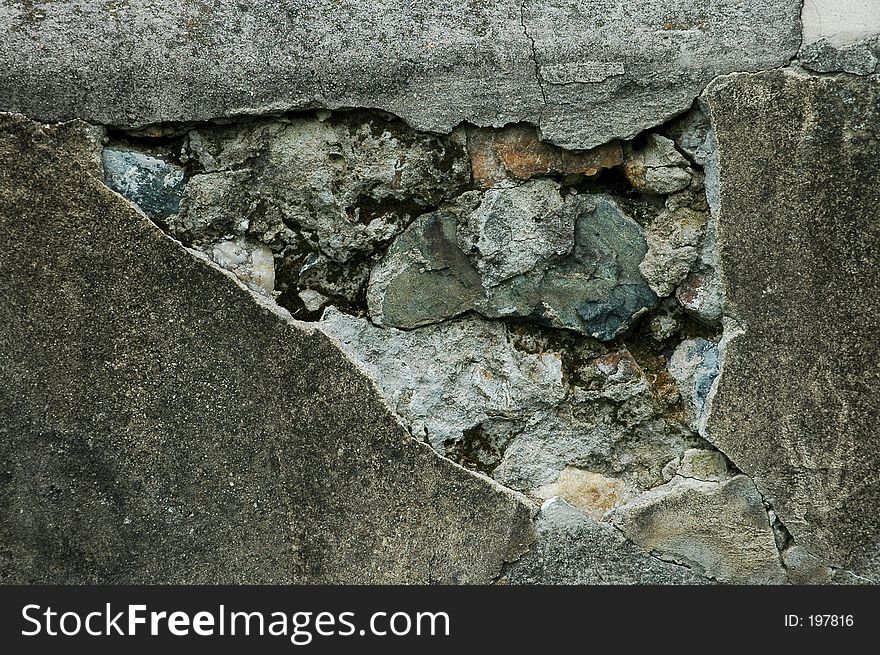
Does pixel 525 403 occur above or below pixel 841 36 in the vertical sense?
below

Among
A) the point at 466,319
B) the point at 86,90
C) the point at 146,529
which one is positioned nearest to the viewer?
the point at 86,90

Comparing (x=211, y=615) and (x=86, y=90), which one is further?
(x=211, y=615)

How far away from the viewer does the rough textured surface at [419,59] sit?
62.7 inches

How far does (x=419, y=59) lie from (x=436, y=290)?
1.67 feet

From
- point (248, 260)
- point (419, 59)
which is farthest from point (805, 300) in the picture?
point (248, 260)

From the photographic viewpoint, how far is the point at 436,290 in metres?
1.80

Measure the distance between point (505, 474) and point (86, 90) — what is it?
1.26 m

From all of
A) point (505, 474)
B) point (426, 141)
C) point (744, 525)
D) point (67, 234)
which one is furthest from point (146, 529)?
point (744, 525)

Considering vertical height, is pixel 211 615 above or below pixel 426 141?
below

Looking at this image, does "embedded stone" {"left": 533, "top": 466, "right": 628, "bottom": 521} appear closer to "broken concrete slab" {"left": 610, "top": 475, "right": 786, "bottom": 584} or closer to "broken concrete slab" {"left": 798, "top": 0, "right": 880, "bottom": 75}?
"broken concrete slab" {"left": 610, "top": 475, "right": 786, "bottom": 584}

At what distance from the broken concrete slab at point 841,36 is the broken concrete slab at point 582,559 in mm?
1135

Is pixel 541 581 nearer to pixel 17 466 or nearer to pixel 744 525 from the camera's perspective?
pixel 744 525

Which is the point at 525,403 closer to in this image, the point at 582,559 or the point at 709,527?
the point at 582,559

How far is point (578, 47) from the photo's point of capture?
5.42ft
